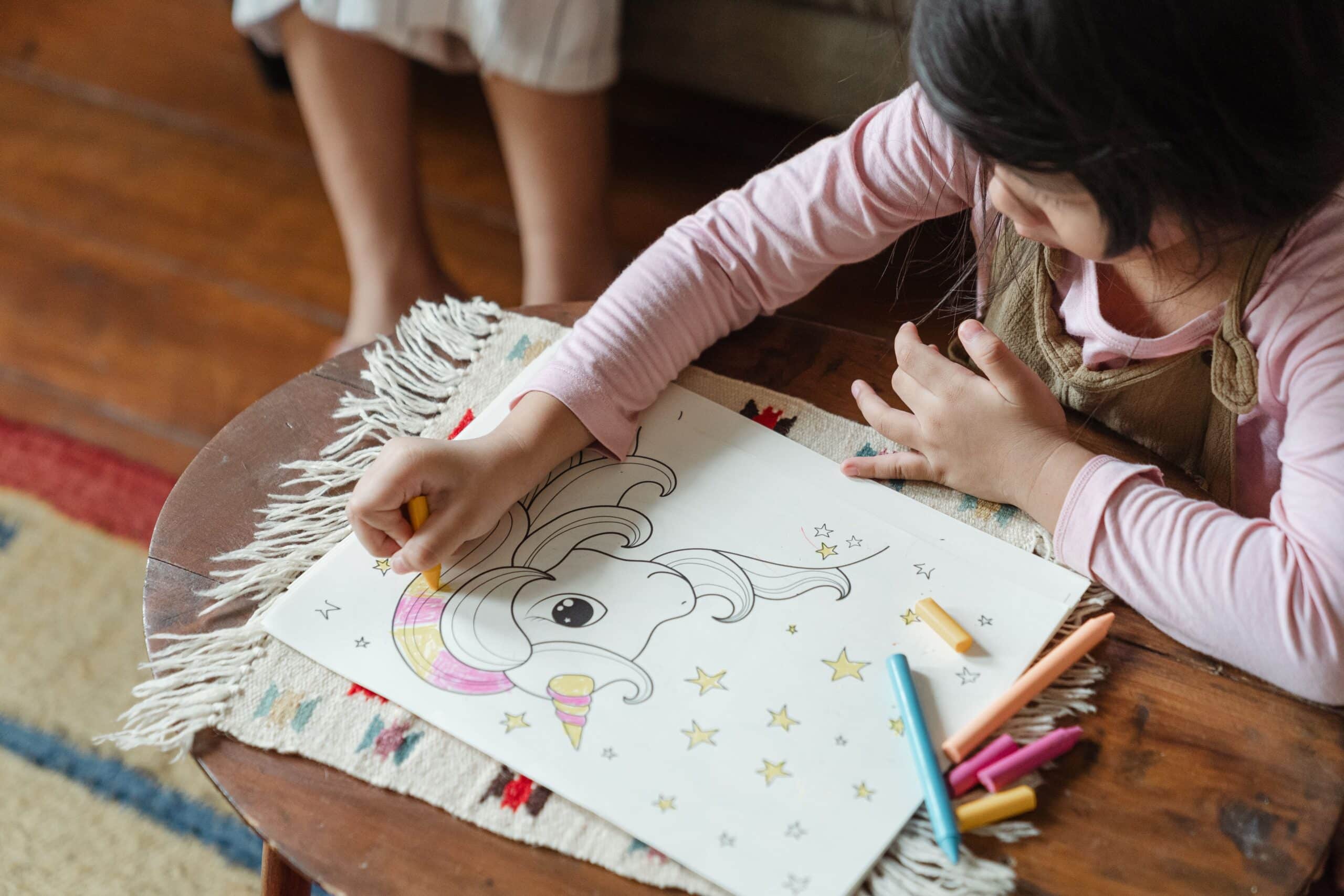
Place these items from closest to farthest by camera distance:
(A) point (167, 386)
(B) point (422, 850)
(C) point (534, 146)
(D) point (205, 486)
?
(B) point (422, 850) → (D) point (205, 486) → (C) point (534, 146) → (A) point (167, 386)

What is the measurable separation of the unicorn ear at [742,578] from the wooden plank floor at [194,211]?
19.3 inches

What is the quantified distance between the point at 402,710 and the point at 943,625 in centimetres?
22

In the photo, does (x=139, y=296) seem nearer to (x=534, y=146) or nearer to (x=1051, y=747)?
(x=534, y=146)

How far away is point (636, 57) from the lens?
46.8 inches

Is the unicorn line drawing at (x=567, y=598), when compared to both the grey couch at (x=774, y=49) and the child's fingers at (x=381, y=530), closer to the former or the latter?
the child's fingers at (x=381, y=530)

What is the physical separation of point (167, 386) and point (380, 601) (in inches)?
30.4

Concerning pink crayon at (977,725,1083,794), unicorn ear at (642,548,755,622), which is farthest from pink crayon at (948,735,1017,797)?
unicorn ear at (642,548,755,622)

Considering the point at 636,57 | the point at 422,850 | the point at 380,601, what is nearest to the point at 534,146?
the point at 636,57

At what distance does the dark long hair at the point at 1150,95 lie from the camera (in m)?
0.37

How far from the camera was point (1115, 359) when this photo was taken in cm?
56

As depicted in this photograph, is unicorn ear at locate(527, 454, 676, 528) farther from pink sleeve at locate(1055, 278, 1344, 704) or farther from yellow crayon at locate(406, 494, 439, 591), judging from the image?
pink sleeve at locate(1055, 278, 1344, 704)

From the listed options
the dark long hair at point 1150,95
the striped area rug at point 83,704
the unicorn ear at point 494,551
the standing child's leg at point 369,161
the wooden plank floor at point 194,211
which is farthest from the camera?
the wooden plank floor at point 194,211

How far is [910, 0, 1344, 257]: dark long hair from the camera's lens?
0.37 metres

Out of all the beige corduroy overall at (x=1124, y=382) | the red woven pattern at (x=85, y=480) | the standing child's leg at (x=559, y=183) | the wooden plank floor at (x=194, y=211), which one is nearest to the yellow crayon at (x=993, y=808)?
the beige corduroy overall at (x=1124, y=382)
